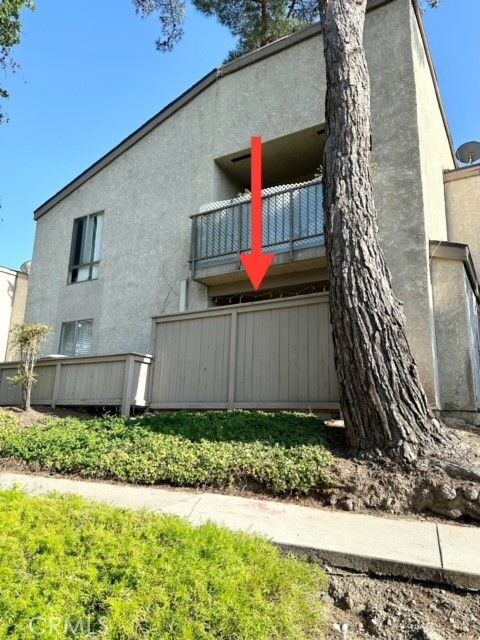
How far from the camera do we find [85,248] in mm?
12375

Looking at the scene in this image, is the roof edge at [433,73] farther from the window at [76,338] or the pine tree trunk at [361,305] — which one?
the window at [76,338]

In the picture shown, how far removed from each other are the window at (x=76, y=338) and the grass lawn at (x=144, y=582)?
884 centimetres

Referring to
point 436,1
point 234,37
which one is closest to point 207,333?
point 436,1

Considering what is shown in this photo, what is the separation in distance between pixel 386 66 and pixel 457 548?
→ 8.44m

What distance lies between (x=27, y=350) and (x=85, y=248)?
4.63 metres

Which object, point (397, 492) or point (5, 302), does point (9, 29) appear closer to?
point (5, 302)

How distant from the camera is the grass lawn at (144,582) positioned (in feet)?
5.96

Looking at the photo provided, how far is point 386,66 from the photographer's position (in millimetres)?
8430

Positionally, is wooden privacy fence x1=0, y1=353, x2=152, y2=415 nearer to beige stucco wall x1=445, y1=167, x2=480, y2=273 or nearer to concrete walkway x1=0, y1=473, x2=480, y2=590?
concrete walkway x1=0, y1=473, x2=480, y2=590

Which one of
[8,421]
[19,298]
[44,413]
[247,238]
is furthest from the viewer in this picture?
[19,298]

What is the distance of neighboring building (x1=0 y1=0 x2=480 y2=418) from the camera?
705 cm

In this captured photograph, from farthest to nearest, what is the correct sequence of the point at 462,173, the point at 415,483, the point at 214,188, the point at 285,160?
the point at 285,160, the point at 214,188, the point at 462,173, the point at 415,483

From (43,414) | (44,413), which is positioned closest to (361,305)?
(43,414)

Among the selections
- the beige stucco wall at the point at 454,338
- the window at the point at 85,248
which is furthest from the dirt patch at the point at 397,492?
the window at the point at 85,248
